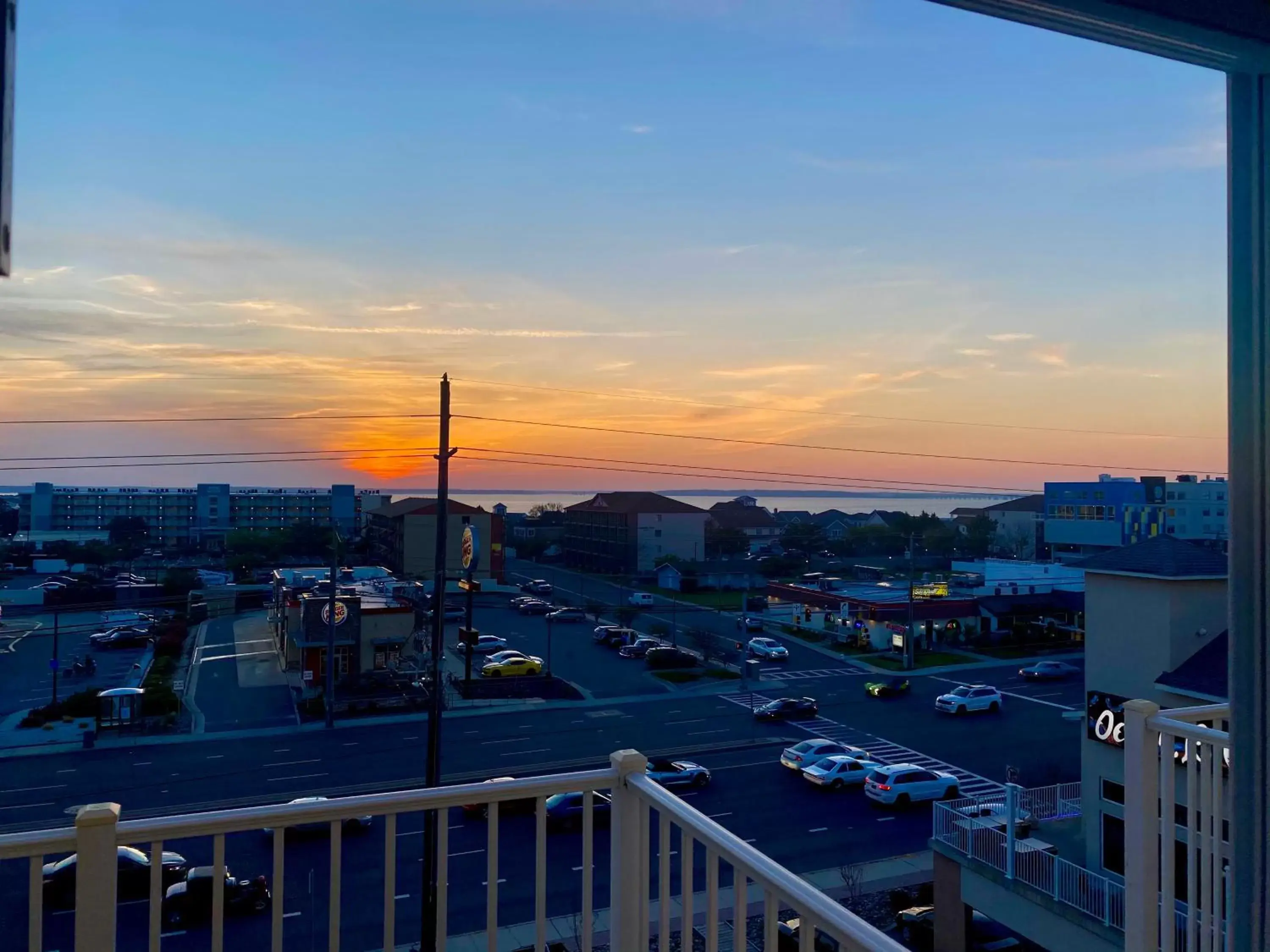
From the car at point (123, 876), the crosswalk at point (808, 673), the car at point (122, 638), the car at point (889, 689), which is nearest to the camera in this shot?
the car at point (123, 876)

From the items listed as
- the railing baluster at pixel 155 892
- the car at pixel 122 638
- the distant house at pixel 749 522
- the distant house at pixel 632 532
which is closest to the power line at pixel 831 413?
the distant house at pixel 632 532

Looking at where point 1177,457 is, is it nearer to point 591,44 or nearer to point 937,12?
point 591,44

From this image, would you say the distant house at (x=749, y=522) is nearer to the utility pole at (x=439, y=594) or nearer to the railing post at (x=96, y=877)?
the utility pole at (x=439, y=594)

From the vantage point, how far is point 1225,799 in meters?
1.76

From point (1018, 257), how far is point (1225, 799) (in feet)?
16.4

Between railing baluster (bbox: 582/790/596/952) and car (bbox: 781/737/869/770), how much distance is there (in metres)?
7.25

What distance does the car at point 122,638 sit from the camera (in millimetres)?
12953

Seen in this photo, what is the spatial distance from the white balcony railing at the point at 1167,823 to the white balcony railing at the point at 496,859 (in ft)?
2.98

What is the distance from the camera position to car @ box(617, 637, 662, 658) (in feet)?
43.0

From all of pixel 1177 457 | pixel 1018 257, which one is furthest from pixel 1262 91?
pixel 1177 457

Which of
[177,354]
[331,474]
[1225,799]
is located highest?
[177,354]

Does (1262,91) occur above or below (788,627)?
above

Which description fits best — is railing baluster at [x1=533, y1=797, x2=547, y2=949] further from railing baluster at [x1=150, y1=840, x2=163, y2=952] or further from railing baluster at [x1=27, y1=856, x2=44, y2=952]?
railing baluster at [x1=27, y1=856, x2=44, y2=952]

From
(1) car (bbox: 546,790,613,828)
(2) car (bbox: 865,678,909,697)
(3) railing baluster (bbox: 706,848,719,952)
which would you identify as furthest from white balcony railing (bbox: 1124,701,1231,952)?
(2) car (bbox: 865,678,909,697)
